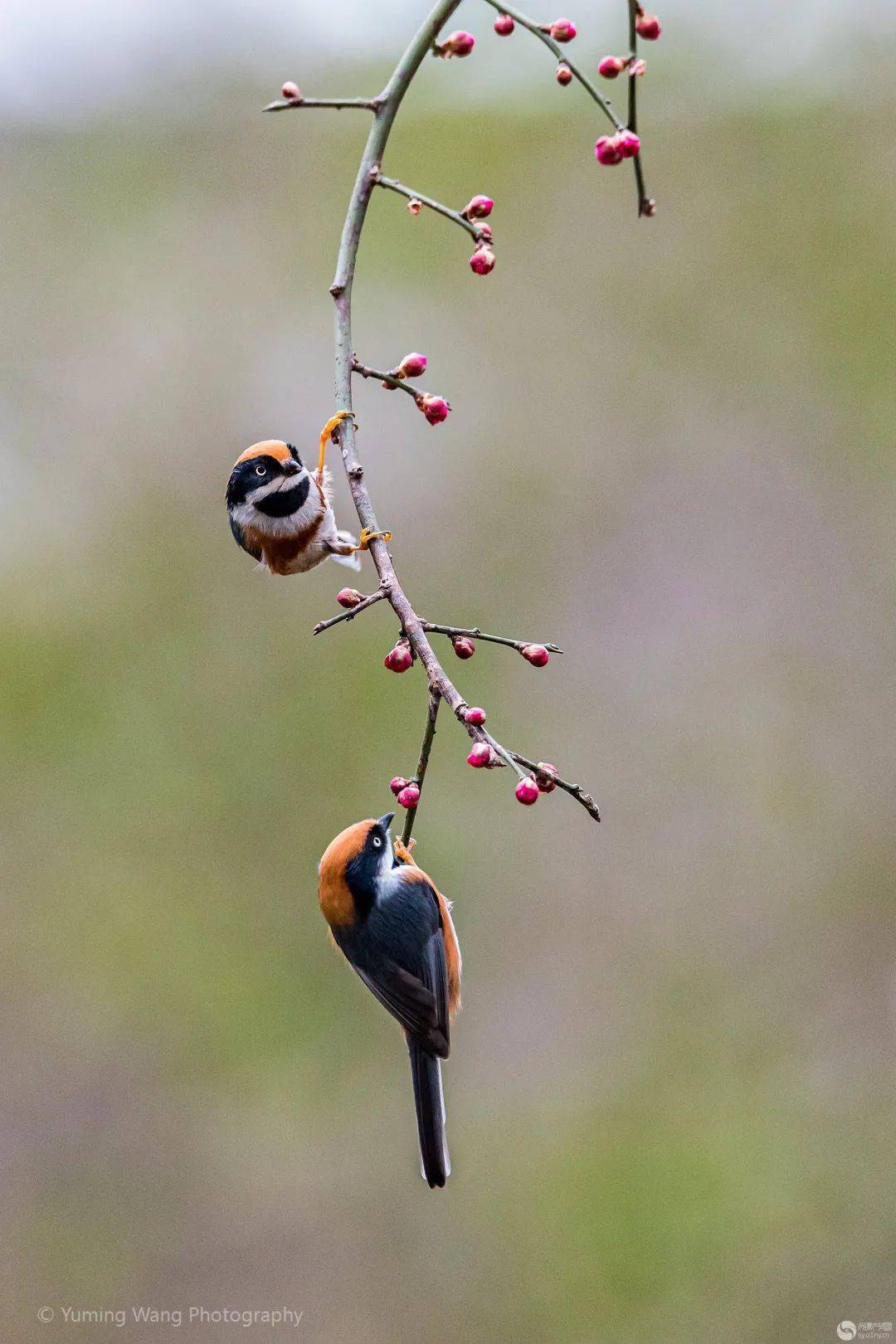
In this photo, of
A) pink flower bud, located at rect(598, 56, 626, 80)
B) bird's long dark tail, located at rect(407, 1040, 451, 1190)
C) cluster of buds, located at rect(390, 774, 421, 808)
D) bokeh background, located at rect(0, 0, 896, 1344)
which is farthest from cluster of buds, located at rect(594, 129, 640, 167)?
bokeh background, located at rect(0, 0, 896, 1344)

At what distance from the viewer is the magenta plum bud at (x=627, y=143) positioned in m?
2.05

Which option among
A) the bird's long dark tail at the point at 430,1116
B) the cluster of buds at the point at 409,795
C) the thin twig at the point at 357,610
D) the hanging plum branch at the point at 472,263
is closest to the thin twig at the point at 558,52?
the hanging plum branch at the point at 472,263

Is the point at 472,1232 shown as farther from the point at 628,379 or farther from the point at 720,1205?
the point at 628,379

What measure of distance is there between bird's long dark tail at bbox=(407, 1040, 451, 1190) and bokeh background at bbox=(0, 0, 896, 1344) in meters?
2.87

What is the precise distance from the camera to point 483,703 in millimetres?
7254

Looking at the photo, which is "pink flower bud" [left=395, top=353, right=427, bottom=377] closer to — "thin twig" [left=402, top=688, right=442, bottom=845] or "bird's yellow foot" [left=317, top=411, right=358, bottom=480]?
"bird's yellow foot" [left=317, top=411, right=358, bottom=480]

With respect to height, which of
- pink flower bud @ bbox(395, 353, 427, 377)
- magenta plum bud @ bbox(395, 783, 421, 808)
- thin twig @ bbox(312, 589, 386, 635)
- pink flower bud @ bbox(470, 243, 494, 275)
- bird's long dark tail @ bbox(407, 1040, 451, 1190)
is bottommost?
bird's long dark tail @ bbox(407, 1040, 451, 1190)

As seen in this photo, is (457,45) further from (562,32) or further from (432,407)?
(432,407)

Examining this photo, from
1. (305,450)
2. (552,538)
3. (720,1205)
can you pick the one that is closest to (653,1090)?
(720,1205)

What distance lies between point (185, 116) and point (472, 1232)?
862cm

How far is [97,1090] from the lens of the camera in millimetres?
6414

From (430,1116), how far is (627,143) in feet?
8.24

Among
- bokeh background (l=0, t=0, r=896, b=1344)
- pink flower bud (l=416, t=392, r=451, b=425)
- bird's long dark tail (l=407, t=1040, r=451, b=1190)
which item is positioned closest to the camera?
pink flower bud (l=416, t=392, r=451, b=425)

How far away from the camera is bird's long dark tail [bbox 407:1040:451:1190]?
3137mm
